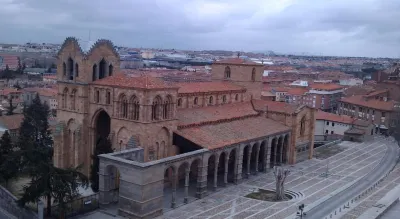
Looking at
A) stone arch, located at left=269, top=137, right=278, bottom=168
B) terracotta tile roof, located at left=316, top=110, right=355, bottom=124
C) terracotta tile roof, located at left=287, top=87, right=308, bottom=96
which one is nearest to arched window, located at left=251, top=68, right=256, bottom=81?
stone arch, located at left=269, top=137, right=278, bottom=168

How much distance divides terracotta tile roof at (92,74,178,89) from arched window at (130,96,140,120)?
1.30 meters

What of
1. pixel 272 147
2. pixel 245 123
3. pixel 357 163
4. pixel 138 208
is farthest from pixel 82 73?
pixel 357 163

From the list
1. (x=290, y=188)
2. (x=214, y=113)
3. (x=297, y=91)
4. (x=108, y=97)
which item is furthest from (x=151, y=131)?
(x=297, y=91)

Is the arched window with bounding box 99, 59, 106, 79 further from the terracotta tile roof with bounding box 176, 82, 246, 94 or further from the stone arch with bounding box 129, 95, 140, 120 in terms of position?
the terracotta tile roof with bounding box 176, 82, 246, 94

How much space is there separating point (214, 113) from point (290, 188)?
1224 cm

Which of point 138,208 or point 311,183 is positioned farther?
point 311,183

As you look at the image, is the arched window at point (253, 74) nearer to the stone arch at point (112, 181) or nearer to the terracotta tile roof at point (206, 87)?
the terracotta tile roof at point (206, 87)

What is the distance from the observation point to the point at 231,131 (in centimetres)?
4988

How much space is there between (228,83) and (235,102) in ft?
12.4

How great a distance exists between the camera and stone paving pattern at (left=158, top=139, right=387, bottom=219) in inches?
1555

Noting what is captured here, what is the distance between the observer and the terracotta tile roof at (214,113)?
1891 inches

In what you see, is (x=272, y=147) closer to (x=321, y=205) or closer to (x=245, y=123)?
(x=245, y=123)

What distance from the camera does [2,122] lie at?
2825 inches

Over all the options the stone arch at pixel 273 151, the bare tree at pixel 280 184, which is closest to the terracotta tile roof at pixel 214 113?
the stone arch at pixel 273 151
